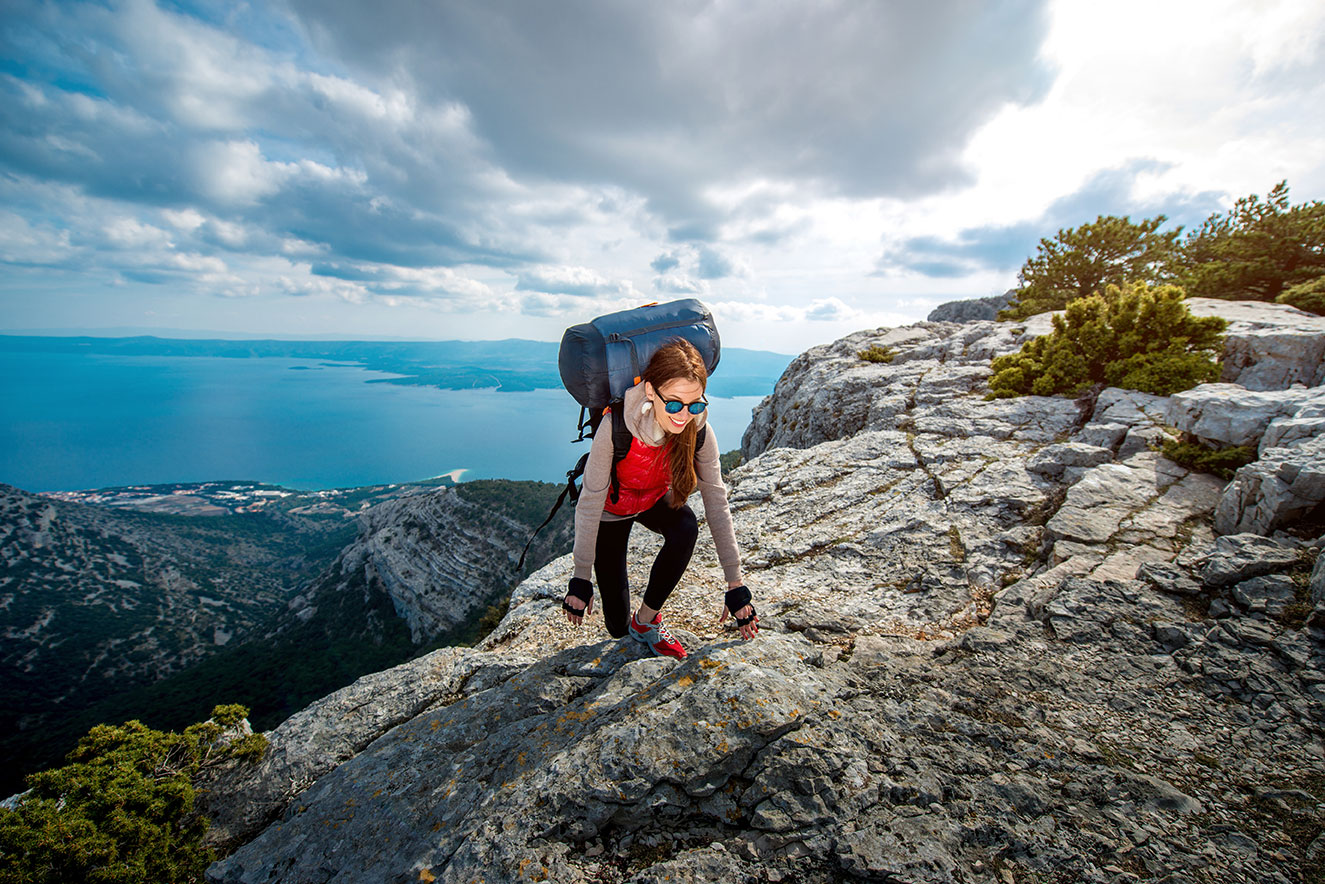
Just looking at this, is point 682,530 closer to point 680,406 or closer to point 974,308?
point 680,406

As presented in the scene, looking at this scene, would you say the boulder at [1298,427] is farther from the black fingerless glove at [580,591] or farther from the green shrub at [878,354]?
the green shrub at [878,354]

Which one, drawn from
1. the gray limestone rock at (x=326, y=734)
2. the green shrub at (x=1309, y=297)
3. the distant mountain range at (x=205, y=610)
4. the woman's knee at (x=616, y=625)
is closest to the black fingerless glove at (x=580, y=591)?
the woman's knee at (x=616, y=625)

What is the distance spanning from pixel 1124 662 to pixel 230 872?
7.22 m

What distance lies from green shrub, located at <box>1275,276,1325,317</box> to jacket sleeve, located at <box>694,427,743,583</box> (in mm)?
20607

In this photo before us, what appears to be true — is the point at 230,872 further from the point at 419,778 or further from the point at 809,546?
the point at 809,546

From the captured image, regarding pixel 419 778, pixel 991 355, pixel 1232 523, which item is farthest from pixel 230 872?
pixel 991 355

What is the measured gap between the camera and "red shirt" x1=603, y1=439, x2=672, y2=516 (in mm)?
4461

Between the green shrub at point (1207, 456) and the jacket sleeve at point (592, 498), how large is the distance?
26.7ft

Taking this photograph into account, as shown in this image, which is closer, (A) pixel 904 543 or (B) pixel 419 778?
(B) pixel 419 778

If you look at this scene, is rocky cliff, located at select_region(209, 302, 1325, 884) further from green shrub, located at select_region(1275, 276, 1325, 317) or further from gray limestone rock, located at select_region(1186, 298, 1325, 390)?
green shrub, located at select_region(1275, 276, 1325, 317)

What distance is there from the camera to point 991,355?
48.5 feet

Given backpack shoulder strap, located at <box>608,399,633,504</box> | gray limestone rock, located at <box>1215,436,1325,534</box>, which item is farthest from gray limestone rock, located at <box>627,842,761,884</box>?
gray limestone rock, located at <box>1215,436,1325,534</box>

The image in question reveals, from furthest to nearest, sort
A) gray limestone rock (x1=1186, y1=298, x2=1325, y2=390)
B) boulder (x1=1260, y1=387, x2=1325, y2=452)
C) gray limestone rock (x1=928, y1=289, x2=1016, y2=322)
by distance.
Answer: gray limestone rock (x1=928, y1=289, x2=1016, y2=322) → gray limestone rock (x1=1186, y1=298, x2=1325, y2=390) → boulder (x1=1260, y1=387, x2=1325, y2=452)

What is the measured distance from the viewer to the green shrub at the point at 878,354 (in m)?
17.2
